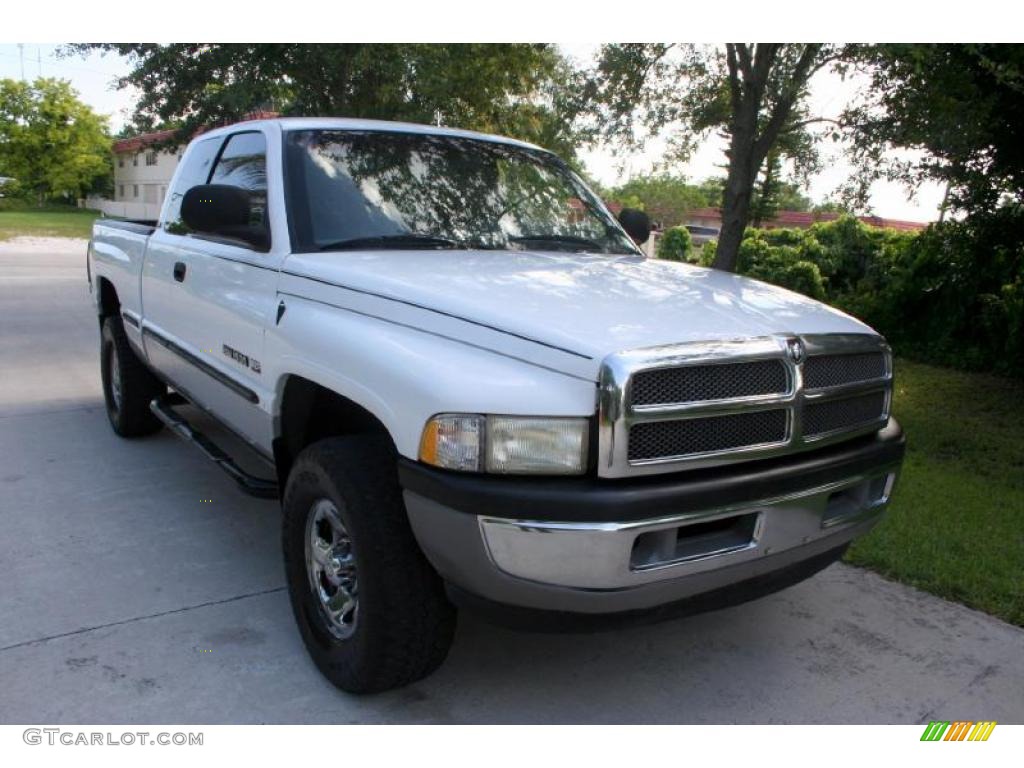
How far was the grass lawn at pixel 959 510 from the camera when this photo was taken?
3.90 meters

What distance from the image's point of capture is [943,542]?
14.2 ft

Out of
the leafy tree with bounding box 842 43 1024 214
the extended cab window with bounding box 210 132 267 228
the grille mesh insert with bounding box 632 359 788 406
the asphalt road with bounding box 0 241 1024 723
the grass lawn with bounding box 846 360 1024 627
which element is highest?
the leafy tree with bounding box 842 43 1024 214

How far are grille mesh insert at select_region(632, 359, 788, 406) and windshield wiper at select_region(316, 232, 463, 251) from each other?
4.67ft

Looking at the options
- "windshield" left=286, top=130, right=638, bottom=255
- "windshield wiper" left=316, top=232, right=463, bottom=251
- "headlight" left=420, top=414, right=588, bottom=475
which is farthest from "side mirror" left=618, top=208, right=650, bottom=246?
"headlight" left=420, top=414, right=588, bottom=475

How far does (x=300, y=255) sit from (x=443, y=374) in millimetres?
1167

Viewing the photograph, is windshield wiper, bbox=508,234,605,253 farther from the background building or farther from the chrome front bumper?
the background building

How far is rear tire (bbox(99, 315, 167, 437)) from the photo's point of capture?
546 centimetres

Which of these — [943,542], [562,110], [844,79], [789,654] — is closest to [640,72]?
[562,110]

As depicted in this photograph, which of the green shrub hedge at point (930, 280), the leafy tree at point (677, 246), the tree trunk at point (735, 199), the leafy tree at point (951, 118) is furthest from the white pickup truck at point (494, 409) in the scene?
the leafy tree at point (677, 246)

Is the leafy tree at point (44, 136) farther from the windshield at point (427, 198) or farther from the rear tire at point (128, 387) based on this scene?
the windshield at point (427, 198)

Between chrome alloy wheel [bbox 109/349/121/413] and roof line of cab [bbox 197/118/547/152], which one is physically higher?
roof line of cab [bbox 197/118/547/152]

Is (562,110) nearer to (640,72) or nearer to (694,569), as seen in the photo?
(640,72)

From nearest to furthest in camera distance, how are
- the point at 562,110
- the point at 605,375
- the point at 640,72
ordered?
1. the point at 605,375
2. the point at 640,72
3. the point at 562,110
